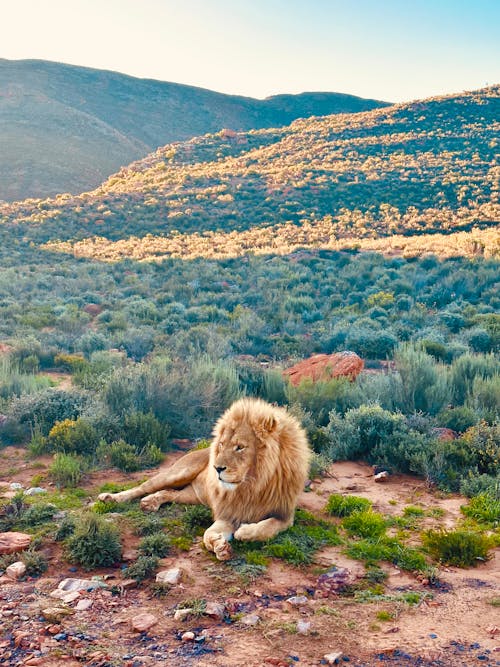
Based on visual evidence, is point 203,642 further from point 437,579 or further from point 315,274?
point 315,274

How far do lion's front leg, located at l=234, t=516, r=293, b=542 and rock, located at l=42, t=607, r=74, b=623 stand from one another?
1522 millimetres

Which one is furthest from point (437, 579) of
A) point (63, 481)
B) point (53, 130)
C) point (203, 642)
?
point (53, 130)

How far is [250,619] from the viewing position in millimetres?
3852

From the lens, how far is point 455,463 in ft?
23.7

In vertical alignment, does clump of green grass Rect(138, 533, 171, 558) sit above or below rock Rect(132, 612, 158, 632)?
below

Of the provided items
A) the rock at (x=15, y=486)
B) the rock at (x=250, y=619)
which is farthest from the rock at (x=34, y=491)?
the rock at (x=250, y=619)

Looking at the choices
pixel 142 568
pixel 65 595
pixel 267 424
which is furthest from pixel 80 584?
pixel 267 424

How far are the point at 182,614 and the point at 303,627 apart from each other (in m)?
0.84

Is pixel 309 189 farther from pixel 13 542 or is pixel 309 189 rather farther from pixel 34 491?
pixel 13 542

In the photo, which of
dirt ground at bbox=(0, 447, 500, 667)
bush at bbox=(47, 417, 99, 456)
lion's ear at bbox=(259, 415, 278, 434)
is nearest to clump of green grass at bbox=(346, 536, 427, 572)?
dirt ground at bbox=(0, 447, 500, 667)

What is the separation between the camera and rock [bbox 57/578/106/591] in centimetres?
426

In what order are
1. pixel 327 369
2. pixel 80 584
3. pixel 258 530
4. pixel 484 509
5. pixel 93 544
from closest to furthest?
pixel 80 584 → pixel 93 544 → pixel 258 530 → pixel 484 509 → pixel 327 369

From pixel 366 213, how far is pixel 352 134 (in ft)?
67.6

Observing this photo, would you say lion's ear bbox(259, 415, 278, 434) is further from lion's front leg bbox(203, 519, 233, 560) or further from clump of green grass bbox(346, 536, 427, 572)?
clump of green grass bbox(346, 536, 427, 572)
